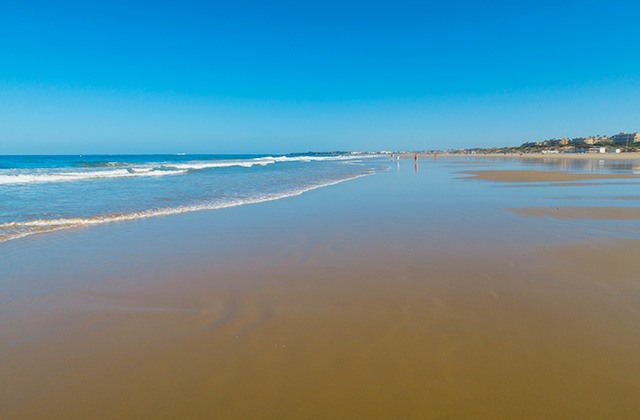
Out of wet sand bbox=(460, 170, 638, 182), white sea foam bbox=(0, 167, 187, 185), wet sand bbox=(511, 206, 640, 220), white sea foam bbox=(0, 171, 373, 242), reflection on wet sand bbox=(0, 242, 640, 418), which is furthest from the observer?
white sea foam bbox=(0, 167, 187, 185)

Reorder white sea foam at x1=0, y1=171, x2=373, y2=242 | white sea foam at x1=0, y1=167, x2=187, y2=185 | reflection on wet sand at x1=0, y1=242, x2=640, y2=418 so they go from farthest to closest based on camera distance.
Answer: white sea foam at x1=0, y1=167, x2=187, y2=185 → white sea foam at x1=0, y1=171, x2=373, y2=242 → reflection on wet sand at x1=0, y1=242, x2=640, y2=418

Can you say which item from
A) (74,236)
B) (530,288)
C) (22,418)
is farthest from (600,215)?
(74,236)

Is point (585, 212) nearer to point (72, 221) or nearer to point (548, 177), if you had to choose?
point (72, 221)

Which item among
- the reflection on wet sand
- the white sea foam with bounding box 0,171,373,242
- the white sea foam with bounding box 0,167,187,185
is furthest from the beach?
the white sea foam with bounding box 0,167,187,185

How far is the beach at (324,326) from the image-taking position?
2570 millimetres

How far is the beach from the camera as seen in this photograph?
8.43 ft

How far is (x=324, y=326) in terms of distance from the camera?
361 centimetres

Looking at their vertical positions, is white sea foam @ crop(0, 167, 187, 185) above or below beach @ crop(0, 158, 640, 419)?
above

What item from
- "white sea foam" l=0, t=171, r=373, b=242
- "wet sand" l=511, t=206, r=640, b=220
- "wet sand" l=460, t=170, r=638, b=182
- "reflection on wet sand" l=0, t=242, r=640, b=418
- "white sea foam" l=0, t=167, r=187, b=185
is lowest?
"reflection on wet sand" l=0, t=242, r=640, b=418

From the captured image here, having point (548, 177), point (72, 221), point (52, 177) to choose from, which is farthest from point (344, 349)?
point (52, 177)

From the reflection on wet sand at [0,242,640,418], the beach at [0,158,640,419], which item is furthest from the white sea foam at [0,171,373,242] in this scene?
the reflection on wet sand at [0,242,640,418]

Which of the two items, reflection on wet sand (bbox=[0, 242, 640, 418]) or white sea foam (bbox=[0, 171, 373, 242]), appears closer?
reflection on wet sand (bbox=[0, 242, 640, 418])

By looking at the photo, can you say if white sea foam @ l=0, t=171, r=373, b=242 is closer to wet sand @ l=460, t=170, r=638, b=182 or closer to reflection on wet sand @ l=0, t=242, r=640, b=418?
reflection on wet sand @ l=0, t=242, r=640, b=418

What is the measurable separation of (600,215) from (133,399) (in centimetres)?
1086
